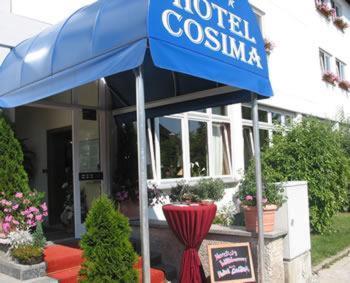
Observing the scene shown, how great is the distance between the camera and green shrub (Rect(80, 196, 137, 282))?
4395mm

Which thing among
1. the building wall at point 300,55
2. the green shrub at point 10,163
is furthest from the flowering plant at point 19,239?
the building wall at point 300,55

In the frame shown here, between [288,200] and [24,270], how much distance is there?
11.3 feet

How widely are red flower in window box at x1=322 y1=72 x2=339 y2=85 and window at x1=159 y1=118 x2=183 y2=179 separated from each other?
359 inches

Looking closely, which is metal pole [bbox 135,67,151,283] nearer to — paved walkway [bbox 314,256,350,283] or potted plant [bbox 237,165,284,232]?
potted plant [bbox 237,165,284,232]

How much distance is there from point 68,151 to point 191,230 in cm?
450

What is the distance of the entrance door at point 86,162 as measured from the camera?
7230 mm

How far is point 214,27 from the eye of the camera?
5.06m

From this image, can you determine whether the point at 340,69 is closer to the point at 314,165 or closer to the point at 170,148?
the point at 314,165

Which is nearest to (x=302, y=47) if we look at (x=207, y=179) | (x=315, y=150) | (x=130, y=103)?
(x=315, y=150)

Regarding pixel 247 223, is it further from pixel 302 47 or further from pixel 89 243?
pixel 302 47

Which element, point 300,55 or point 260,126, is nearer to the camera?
point 260,126

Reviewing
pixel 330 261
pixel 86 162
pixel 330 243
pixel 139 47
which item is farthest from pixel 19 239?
pixel 330 243

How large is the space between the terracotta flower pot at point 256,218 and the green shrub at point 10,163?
2.93 metres

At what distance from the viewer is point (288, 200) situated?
240 inches
